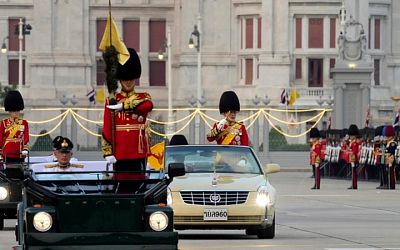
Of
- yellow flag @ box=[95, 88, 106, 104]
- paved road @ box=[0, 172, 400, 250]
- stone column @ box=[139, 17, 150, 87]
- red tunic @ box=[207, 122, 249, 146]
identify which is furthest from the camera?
stone column @ box=[139, 17, 150, 87]

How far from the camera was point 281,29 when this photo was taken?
113 m

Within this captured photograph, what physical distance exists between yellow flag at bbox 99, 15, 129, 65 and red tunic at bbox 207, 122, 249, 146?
8.70m

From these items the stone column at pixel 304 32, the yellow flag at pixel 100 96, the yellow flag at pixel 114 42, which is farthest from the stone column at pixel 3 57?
the yellow flag at pixel 114 42

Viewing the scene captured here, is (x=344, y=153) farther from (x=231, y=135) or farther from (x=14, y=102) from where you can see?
(x=14, y=102)

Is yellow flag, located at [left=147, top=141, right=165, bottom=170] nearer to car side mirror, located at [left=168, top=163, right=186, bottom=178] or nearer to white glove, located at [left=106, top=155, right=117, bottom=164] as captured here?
white glove, located at [left=106, top=155, right=117, bottom=164]

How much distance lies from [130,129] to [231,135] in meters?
7.62

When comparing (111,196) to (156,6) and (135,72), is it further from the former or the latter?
(156,6)

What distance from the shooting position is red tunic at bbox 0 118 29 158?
101 feet

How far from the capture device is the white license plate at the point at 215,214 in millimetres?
27594

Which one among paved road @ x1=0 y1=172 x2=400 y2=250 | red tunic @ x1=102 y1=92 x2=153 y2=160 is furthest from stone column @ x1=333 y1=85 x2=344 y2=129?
red tunic @ x1=102 y1=92 x2=153 y2=160

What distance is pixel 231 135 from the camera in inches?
1208

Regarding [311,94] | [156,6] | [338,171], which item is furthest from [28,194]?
[156,6]

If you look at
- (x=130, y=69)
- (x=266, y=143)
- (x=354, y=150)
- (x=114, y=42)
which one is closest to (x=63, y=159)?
(x=130, y=69)

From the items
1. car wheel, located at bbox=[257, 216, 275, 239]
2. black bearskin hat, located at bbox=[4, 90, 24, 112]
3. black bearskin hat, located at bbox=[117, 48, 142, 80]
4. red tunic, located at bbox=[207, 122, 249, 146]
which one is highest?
black bearskin hat, located at bbox=[117, 48, 142, 80]
